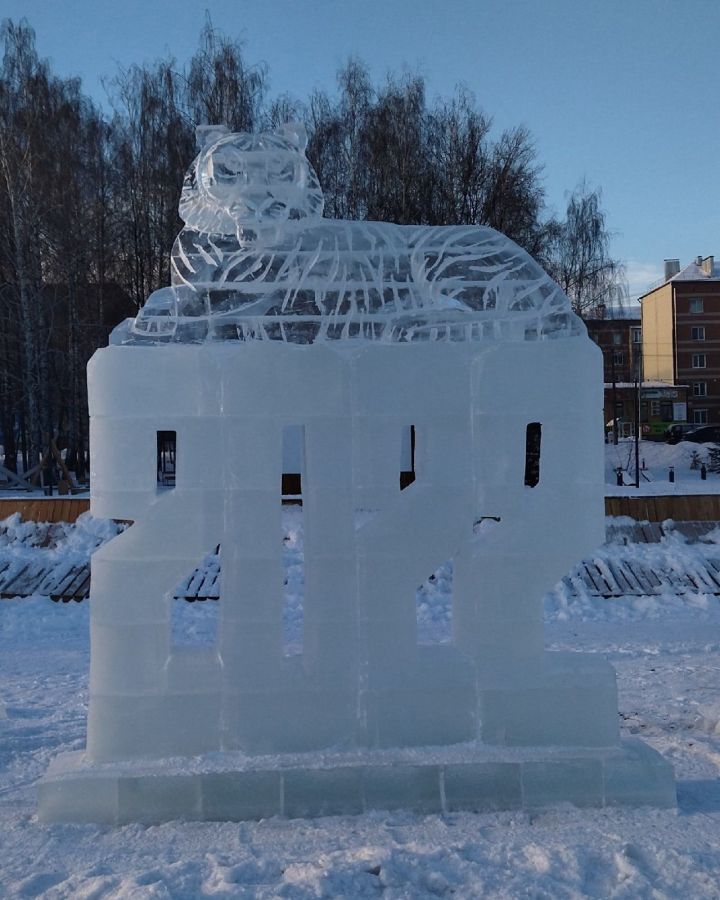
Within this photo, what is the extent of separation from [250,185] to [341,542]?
1.73 metres

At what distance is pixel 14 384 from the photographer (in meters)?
Result: 20.8

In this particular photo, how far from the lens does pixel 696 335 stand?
137ft

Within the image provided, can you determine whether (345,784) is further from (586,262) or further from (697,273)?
(697,273)

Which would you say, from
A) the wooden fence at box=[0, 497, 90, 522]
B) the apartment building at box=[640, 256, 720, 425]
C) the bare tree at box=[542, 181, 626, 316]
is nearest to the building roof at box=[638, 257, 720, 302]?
the apartment building at box=[640, 256, 720, 425]

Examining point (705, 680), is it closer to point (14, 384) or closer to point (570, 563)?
point (570, 563)

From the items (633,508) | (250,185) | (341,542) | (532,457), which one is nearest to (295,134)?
(250,185)

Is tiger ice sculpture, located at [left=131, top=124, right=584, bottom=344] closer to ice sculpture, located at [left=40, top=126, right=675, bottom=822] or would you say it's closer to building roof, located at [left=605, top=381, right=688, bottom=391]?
ice sculpture, located at [left=40, top=126, right=675, bottom=822]

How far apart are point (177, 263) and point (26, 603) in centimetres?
552

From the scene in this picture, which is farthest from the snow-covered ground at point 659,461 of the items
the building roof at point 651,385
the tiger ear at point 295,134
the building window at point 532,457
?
the tiger ear at point 295,134

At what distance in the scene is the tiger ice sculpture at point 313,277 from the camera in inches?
156

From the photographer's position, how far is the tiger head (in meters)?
4.01

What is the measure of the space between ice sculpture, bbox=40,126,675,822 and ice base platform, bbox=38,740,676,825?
0.7 inches

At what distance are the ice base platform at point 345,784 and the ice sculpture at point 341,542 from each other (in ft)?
0.06

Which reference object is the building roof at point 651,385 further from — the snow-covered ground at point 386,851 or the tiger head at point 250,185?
the tiger head at point 250,185
